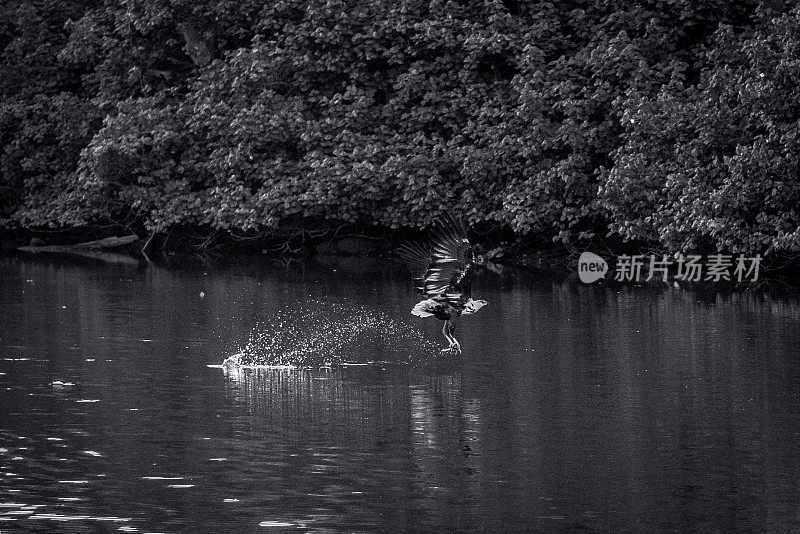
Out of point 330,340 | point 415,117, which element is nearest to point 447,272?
point 330,340

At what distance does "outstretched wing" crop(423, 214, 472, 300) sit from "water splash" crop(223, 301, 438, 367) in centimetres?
89

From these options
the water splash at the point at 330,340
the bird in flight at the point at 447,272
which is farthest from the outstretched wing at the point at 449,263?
the water splash at the point at 330,340

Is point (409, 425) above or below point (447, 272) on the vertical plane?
below

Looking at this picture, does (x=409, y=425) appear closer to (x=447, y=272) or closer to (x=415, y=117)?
(x=447, y=272)

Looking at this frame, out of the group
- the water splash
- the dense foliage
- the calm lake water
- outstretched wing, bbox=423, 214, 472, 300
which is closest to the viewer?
the calm lake water

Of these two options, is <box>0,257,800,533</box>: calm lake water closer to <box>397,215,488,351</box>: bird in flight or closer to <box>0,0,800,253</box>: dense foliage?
<box>397,215,488,351</box>: bird in flight

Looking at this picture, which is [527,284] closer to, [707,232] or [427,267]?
[707,232]

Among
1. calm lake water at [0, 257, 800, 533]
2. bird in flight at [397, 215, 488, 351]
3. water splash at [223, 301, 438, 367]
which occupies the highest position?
bird in flight at [397, 215, 488, 351]

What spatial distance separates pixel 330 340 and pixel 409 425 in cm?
470

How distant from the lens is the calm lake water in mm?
7777

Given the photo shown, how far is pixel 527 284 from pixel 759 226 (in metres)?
3.39

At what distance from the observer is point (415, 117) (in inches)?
1110

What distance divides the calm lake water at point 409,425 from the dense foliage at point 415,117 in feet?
18.9

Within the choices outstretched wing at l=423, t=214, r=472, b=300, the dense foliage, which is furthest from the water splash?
the dense foliage
